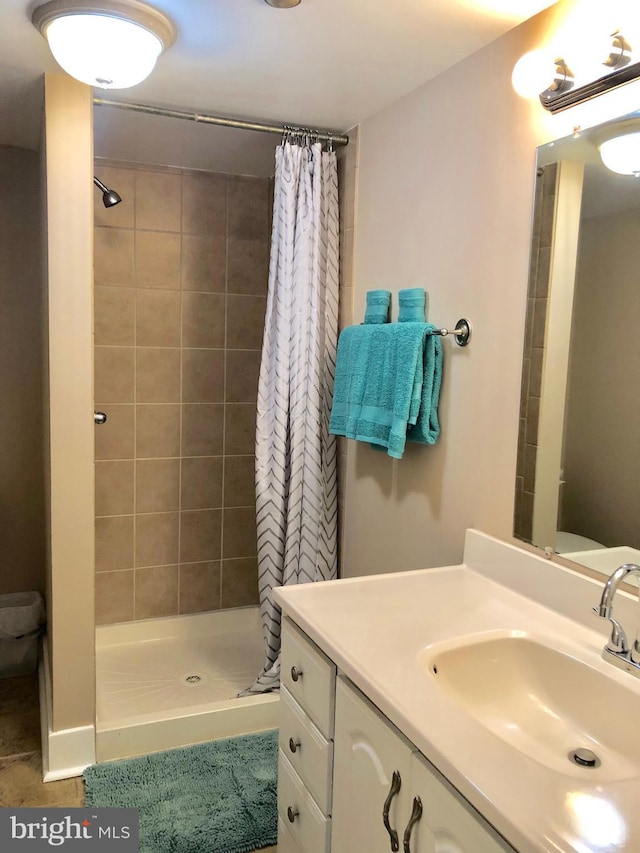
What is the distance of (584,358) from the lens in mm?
1474

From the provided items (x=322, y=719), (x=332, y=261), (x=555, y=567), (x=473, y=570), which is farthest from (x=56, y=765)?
(x=332, y=261)

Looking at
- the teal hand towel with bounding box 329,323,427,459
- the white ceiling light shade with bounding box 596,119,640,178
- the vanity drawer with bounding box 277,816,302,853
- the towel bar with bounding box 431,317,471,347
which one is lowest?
the vanity drawer with bounding box 277,816,302,853

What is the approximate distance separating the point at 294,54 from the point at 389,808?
1.74 metres

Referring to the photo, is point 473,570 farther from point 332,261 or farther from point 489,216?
point 332,261

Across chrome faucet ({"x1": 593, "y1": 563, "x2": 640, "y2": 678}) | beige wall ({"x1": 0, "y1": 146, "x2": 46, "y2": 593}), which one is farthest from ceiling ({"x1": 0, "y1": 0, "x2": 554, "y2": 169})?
chrome faucet ({"x1": 593, "y1": 563, "x2": 640, "y2": 678})

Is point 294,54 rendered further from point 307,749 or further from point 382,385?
point 307,749

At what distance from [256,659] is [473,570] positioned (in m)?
1.51

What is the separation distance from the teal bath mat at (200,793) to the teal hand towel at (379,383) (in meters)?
1.11

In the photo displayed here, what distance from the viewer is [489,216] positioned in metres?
1.75

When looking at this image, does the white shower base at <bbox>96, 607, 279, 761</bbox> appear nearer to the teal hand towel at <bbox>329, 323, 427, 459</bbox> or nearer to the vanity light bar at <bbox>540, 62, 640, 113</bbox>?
the teal hand towel at <bbox>329, 323, 427, 459</bbox>

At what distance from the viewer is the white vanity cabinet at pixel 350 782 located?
1.02m

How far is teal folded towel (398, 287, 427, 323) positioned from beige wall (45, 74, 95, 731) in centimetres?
94

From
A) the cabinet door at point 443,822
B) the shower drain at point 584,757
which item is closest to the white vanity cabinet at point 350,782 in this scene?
the cabinet door at point 443,822

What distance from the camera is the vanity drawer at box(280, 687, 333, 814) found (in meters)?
1.41
